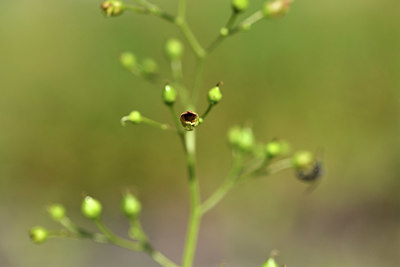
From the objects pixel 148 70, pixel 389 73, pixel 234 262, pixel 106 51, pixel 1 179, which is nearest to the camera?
pixel 148 70

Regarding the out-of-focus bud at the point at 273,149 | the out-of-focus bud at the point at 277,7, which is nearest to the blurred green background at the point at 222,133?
the out-of-focus bud at the point at 273,149

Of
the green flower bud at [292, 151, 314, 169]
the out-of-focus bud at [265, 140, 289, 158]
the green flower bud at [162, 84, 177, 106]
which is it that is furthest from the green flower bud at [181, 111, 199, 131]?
the green flower bud at [292, 151, 314, 169]

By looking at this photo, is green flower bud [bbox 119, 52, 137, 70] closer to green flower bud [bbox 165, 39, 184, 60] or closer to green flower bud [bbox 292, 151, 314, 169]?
green flower bud [bbox 165, 39, 184, 60]

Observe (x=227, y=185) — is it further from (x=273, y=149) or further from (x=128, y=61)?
(x=128, y=61)

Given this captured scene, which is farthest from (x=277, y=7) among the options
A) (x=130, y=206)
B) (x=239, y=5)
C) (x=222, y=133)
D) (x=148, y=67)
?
(x=222, y=133)

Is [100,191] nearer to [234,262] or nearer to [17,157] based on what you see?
[17,157]

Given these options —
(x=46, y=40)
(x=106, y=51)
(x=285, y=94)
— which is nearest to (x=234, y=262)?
(x=285, y=94)
